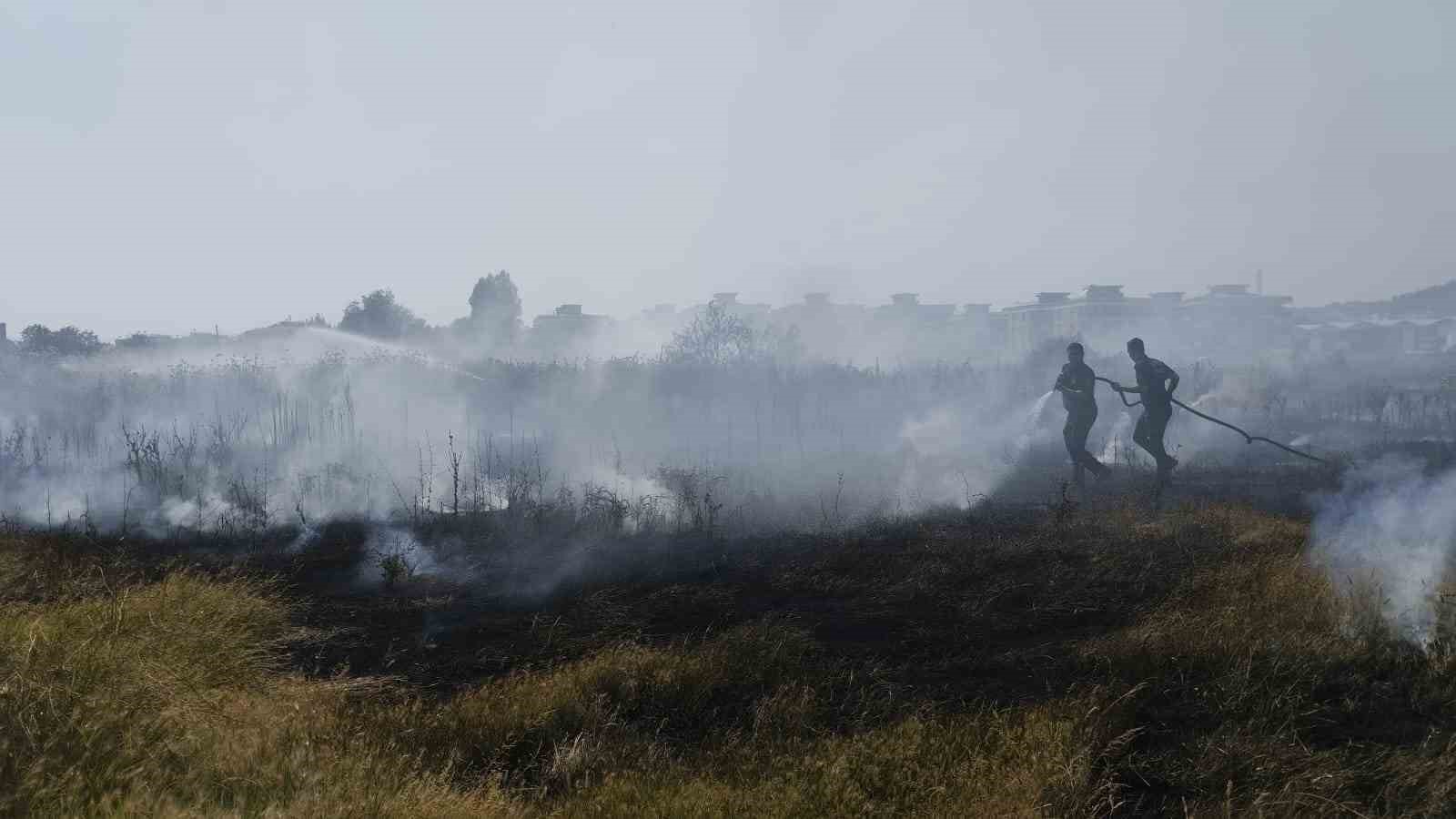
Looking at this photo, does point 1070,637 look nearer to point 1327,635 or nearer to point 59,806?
point 1327,635

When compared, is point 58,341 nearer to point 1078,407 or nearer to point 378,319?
point 378,319

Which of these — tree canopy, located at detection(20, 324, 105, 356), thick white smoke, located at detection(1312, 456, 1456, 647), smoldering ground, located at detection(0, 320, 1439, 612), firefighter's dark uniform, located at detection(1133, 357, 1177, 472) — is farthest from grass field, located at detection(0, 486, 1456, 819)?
tree canopy, located at detection(20, 324, 105, 356)

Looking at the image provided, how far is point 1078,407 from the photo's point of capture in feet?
44.9

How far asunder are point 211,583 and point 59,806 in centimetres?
484

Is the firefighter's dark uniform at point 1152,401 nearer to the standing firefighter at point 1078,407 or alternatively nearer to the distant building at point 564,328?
the standing firefighter at point 1078,407

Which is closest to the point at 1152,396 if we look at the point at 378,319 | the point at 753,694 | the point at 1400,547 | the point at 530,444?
the point at 1400,547

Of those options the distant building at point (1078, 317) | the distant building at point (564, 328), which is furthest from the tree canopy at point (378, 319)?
the distant building at point (1078, 317)

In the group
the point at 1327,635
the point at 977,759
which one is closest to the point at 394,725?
the point at 977,759

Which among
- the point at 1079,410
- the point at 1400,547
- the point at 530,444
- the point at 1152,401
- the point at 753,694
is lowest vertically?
the point at 753,694

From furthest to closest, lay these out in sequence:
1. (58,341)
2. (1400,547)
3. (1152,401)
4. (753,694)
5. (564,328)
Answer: (564,328) → (58,341) → (1152,401) → (1400,547) → (753,694)

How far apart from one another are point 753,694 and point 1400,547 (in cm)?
478

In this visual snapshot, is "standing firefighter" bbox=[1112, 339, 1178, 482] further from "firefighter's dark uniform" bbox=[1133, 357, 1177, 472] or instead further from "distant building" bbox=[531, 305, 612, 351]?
"distant building" bbox=[531, 305, 612, 351]

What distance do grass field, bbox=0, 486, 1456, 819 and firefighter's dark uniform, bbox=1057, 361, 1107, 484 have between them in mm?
4783

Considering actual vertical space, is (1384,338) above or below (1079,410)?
above
